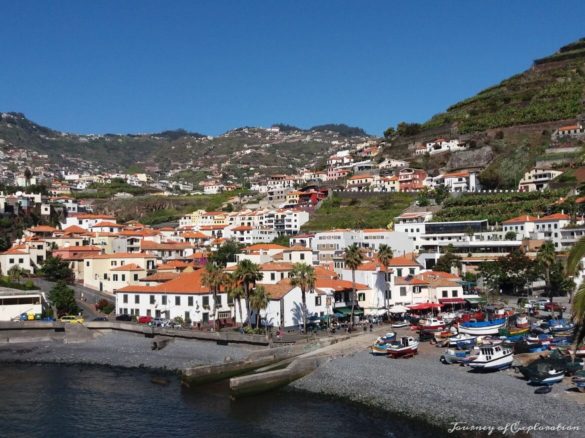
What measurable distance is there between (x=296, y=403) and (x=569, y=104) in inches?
4793

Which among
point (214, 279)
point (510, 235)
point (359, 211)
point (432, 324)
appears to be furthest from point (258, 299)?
point (359, 211)

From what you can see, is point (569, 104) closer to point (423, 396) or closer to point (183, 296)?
point (183, 296)

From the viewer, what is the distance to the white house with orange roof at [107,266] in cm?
7975

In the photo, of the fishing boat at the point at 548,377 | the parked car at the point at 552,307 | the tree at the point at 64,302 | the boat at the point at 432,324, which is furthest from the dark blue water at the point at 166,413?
the parked car at the point at 552,307

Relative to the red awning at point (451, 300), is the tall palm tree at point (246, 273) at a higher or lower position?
higher

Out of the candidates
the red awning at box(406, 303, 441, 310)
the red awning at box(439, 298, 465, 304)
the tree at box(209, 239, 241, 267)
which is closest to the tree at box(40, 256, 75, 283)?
the tree at box(209, 239, 241, 267)

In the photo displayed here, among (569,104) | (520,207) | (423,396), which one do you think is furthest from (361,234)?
(569,104)

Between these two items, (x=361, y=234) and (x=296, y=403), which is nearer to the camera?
(x=296, y=403)

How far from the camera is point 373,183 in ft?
456

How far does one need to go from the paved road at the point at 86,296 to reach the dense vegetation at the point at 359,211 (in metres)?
45.5

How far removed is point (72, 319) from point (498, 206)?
222 ft

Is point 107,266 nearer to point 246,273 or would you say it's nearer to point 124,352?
point 124,352

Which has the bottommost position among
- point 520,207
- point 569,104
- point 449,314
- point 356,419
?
point 356,419

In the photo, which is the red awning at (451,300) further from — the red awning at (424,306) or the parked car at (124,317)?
the parked car at (124,317)
